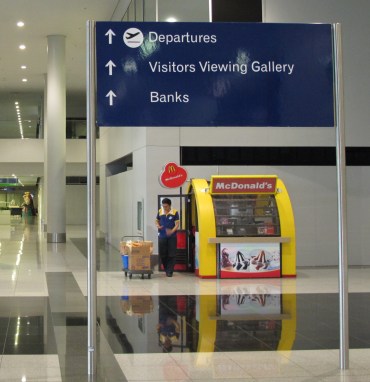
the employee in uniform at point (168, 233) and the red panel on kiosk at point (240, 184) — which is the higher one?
the red panel on kiosk at point (240, 184)

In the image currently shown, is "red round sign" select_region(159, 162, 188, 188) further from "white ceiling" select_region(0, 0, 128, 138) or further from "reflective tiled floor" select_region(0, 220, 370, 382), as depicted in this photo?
"white ceiling" select_region(0, 0, 128, 138)

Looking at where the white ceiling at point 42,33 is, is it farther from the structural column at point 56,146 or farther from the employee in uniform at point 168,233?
the employee in uniform at point 168,233

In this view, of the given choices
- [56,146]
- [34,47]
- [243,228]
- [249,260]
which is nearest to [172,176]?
[243,228]

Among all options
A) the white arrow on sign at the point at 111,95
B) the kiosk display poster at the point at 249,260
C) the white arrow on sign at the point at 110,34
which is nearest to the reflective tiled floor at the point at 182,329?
the kiosk display poster at the point at 249,260

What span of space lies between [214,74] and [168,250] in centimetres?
806

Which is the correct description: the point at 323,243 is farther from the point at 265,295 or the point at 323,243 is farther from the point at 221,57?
the point at 221,57

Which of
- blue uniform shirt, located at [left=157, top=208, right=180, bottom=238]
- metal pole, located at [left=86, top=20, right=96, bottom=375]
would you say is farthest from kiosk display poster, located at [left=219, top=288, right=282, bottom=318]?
metal pole, located at [left=86, top=20, right=96, bottom=375]

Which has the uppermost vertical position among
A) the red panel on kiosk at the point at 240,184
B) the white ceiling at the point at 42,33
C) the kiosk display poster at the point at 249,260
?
the white ceiling at the point at 42,33

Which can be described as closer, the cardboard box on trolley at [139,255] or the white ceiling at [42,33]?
the cardboard box on trolley at [139,255]

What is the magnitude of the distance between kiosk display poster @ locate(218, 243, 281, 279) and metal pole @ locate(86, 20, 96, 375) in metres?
7.69

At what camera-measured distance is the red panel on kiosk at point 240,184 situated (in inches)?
543

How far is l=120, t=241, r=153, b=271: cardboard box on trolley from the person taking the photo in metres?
13.3

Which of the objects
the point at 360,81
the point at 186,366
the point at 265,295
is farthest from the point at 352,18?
the point at 186,366

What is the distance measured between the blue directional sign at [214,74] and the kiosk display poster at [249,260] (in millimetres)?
7387
